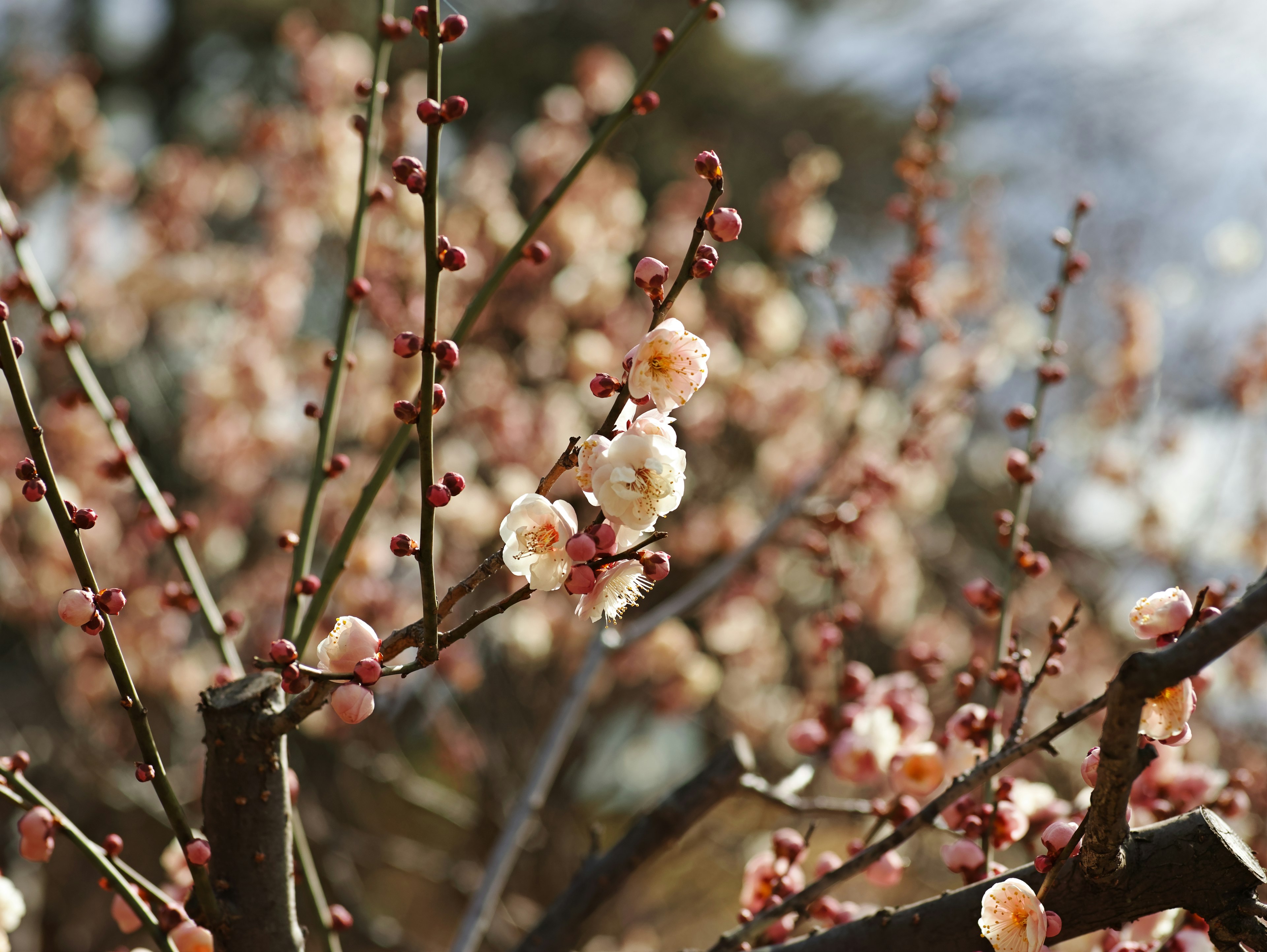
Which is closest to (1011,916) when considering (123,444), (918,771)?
(918,771)

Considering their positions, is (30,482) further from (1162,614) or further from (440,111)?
(1162,614)

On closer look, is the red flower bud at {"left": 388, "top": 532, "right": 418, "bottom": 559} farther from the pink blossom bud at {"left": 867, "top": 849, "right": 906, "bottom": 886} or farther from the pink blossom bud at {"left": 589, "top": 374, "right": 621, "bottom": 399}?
the pink blossom bud at {"left": 867, "top": 849, "right": 906, "bottom": 886}

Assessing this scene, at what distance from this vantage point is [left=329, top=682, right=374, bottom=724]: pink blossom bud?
2.76ft

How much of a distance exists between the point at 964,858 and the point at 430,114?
96cm

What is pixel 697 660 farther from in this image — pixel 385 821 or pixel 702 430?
pixel 385 821

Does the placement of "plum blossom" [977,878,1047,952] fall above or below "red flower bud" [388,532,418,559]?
below

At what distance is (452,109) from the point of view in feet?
2.79

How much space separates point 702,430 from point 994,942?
3.30 metres

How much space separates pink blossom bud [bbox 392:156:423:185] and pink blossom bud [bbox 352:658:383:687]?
420 millimetres

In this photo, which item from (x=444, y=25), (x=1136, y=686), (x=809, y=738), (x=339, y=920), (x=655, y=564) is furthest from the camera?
(x=809, y=738)

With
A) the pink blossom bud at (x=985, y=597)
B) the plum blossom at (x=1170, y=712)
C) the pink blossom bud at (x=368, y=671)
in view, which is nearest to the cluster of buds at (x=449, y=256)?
the pink blossom bud at (x=368, y=671)

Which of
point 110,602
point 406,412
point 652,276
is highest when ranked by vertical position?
point 652,276

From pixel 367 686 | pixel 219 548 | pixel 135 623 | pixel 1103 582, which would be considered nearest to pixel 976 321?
pixel 1103 582

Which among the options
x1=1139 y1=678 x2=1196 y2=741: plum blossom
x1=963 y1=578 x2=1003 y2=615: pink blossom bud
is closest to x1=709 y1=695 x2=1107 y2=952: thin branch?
x1=1139 y1=678 x2=1196 y2=741: plum blossom
